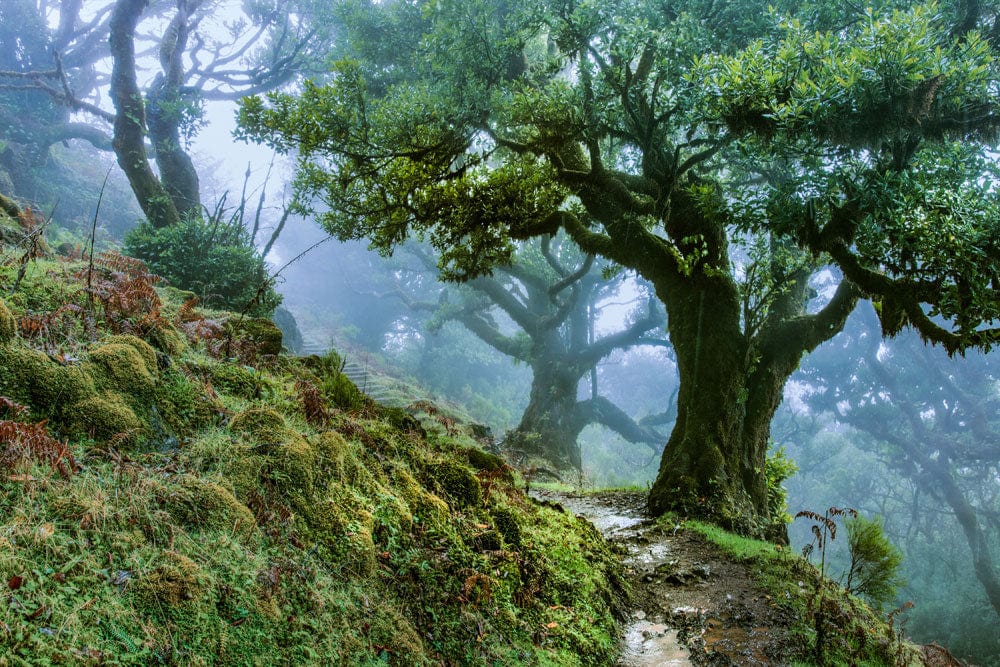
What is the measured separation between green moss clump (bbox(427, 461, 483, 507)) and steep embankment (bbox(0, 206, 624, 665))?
0.02m

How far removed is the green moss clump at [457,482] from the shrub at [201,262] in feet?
25.0

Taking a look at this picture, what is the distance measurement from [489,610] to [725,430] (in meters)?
5.91

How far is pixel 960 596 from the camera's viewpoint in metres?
24.1

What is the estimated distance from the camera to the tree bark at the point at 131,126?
12977 mm

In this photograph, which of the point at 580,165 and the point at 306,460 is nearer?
the point at 306,460

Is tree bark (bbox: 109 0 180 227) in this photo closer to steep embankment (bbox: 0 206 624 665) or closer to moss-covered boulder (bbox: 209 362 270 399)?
steep embankment (bbox: 0 206 624 665)

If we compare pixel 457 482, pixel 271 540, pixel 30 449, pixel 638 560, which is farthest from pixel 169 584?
pixel 638 560

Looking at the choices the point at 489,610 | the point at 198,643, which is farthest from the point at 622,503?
the point at 198,643

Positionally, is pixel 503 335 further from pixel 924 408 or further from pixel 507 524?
pixel 924 408

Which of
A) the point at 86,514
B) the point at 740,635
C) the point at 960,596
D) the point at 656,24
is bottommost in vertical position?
the point at 960,596

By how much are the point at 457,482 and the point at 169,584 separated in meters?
2.46

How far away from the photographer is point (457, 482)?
14.0ft

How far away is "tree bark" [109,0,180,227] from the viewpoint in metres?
13.0

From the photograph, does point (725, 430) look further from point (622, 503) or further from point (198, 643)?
point (198, 643)
